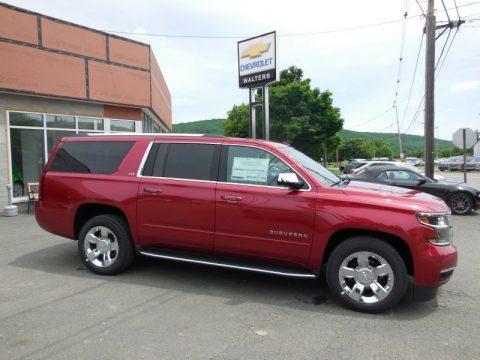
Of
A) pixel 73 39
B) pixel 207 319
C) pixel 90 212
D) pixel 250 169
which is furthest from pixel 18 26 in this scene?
pixel 207 319

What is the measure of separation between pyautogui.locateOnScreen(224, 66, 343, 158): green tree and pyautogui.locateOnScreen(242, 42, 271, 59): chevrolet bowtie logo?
22.2 metres

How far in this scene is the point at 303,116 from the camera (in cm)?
3403

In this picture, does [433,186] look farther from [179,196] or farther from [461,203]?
[179,196]

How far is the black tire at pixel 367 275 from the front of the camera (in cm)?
404

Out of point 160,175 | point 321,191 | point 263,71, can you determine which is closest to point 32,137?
point 263,71

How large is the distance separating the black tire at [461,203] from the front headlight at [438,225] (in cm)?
785

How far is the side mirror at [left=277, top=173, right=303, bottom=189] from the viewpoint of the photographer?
4.29 meters

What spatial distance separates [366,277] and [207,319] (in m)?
1.73

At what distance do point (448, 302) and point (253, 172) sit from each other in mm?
2696

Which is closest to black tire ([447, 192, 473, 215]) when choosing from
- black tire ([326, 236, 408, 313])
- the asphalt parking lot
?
the asphalt parking lot

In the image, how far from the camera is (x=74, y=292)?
183 inches

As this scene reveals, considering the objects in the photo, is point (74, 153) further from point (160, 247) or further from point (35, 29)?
point (35, 29)

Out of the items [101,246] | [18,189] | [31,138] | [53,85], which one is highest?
[53,85]

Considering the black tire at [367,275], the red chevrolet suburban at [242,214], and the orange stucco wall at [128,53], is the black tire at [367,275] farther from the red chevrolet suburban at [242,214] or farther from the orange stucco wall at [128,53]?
the orange stucco wall at [128,53]
